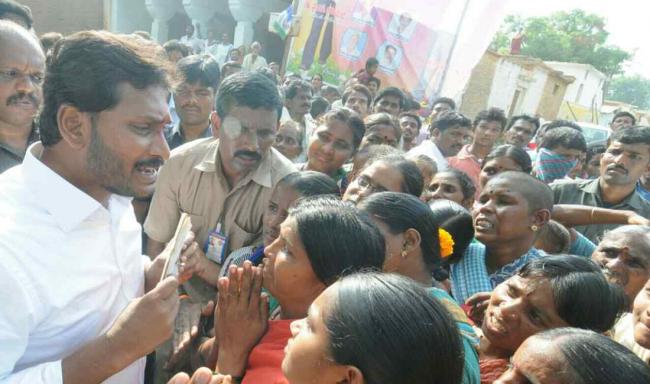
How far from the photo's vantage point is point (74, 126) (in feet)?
4.53

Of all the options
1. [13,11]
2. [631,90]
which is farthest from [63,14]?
[631,90]

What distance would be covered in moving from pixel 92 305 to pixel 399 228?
1.14m

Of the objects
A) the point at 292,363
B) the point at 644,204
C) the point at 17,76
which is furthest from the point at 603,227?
the point at 17,76

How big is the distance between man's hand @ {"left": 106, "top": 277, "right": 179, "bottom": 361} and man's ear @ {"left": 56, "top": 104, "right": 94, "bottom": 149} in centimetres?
49

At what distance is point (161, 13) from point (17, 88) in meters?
16.1

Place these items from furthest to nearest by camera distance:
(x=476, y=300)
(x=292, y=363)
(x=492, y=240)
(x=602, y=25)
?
1. (x=602, y=25)
2. (x=492, y=240)
3. (x=476, y=300)
4. (x=292, y=363)

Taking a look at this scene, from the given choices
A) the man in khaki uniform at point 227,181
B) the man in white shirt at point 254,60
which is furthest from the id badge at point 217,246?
the man in white shirt at point 254,60

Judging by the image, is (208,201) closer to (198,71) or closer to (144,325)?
(144,325)

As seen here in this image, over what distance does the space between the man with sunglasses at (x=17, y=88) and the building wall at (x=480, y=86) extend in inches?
704

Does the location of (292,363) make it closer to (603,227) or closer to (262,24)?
(603,227)

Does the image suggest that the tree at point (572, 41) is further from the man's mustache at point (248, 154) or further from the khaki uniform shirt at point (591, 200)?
the man's mustache at point (248, 154)

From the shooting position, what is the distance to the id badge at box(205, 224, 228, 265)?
7.59 ft

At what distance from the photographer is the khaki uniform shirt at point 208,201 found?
2.38 m

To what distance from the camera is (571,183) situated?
3.72m
